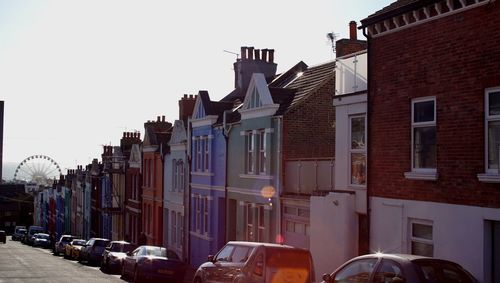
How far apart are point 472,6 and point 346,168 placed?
21.1 feet

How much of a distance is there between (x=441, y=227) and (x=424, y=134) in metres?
2.25

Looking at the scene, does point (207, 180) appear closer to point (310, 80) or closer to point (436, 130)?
point (310, 80)

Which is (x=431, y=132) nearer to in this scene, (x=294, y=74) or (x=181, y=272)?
(x=181, y=272)

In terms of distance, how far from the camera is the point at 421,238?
15.5 m

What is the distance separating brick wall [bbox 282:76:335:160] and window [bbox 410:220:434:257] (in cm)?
867

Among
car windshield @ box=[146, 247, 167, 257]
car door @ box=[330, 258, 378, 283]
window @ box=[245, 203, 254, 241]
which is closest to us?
car door @ box=[330, 258, 378, 283]

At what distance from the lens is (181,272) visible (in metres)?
Answer: 24.9

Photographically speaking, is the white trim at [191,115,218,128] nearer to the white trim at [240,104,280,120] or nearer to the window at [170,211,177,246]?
the white trim at [240,104,280,120]

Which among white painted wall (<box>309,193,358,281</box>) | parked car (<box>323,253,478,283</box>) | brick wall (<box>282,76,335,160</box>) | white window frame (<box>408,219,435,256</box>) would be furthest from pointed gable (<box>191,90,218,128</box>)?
parked car (<box>323,253,478,283</box>)

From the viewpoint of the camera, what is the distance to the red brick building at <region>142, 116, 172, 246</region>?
40969 millimetres

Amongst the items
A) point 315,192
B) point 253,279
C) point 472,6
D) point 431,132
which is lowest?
point 253,279

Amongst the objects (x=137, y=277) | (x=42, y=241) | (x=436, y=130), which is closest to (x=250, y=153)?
(x=137, y=277)

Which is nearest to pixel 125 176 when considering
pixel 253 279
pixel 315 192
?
pixel 315 192

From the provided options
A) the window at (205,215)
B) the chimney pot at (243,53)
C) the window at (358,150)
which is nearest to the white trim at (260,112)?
the window at (358,150)
